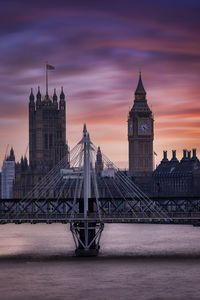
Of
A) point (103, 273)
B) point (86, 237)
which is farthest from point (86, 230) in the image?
point (103, 273)

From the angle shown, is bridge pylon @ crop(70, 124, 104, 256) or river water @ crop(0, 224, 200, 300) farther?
bridge pylon @ crop(70, 124, 104, 256)

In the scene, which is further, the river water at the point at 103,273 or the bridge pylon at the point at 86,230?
the bridge pylon at the point at 86,230

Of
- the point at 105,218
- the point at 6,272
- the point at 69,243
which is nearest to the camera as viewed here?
the point at 6,272

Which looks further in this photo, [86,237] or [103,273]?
[86,237]

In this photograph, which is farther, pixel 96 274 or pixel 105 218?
pixel 105 218

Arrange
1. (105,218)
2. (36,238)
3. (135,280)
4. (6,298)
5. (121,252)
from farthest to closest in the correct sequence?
1. (36,238)
2. (121,252)
3. (105,218)
4. (135,280)
5. (6,298)

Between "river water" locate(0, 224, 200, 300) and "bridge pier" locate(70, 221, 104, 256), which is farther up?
"bridge pier" locate(70, 221, 104, 256)

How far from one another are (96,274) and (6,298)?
11.0 metres

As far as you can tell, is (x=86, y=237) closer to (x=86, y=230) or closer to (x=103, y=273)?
(x=86, y=230)

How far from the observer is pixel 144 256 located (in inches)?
3423

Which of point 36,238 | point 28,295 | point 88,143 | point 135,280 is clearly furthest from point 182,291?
point 36,238

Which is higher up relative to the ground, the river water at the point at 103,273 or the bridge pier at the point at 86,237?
the bridge pier at the point at 86,237

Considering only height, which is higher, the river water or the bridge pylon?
the bridge pylon

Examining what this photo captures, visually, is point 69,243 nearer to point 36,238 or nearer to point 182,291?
point 36,238
